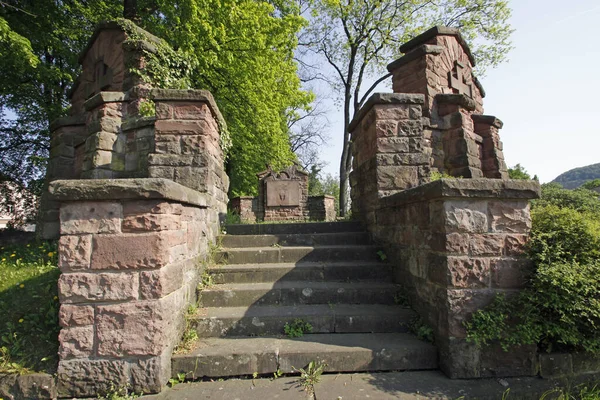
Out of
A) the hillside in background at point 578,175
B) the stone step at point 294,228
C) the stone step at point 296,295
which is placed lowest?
the stone step at point 296,295

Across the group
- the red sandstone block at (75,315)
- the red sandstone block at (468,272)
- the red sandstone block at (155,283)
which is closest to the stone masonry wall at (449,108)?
the red sandstone block at (468,272)

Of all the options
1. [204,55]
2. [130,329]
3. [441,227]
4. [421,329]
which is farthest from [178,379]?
[204,55]

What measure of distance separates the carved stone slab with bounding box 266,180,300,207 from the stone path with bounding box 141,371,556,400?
11755mm

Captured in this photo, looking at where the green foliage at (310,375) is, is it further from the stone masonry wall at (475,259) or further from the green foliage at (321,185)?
the green foliage at (321,185)

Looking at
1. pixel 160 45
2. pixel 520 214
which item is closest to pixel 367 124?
pixel 520 214

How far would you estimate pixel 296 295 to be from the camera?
3254 mm

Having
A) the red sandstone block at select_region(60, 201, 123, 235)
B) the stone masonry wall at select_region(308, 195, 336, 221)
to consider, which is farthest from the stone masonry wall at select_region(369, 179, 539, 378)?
the stone masonry wall at select_region(308, 195, 336, 221)

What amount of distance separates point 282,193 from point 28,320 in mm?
11558

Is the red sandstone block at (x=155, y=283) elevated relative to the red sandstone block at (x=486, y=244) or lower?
lower

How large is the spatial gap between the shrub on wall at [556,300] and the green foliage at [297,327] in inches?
54.8

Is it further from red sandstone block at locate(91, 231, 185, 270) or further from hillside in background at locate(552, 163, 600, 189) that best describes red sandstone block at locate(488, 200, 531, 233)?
hillside in background at locate(552, 163, 600, 189)

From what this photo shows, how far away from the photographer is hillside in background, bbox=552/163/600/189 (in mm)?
67975

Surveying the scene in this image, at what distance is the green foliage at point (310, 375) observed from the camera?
2275 millimetres

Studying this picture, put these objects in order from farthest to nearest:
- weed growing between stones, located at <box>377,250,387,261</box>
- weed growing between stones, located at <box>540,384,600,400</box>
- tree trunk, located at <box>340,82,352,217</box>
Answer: tree trunk, located at <box>340,82,352,217</box>, weed growing between stones, located at <box>377,250,387,261</box>, weed growing between stones, located at <box>540,384,600,400</box>
